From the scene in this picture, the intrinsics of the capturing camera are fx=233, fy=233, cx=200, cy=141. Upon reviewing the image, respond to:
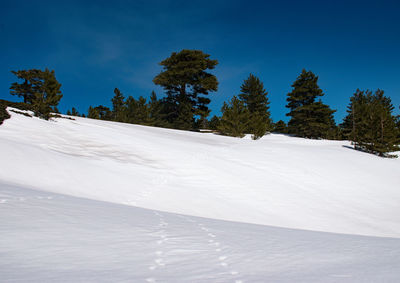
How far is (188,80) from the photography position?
108 feet

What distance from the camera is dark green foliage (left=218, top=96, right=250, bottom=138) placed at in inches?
940

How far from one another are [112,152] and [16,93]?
30.7 meters

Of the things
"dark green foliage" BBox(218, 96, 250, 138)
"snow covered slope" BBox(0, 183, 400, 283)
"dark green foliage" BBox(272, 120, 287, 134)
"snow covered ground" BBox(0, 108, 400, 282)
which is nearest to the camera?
"snow covered slope" BBox(0, 183, 400, 283)

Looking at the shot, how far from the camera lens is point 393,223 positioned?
679 cm

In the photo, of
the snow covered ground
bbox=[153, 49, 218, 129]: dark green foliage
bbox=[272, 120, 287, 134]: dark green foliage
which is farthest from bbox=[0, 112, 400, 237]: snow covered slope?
bbox=[272, 120, 287, 134]: dark green foliage

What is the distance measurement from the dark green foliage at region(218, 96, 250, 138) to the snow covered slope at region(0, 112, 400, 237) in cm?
1086

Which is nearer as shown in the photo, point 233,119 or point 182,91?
point 233,119

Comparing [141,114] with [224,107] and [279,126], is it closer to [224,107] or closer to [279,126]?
[224,107]

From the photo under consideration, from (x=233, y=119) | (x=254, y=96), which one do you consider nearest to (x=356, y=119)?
(x=254, y=96)

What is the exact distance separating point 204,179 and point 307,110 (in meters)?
33.0

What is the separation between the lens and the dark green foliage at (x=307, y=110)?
3575 cm

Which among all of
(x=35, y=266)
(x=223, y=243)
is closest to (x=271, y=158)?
(x=223, y=243)

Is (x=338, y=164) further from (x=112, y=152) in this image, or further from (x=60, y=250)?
(x=60, y=250)

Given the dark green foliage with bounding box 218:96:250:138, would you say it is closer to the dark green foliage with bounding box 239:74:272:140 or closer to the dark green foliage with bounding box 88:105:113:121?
the dark green foliage with bounding box 239:74:272:140
